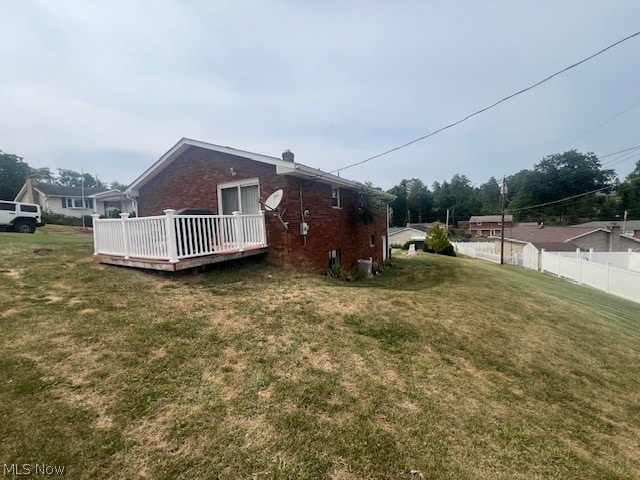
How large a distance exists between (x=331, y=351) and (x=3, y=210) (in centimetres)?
2086

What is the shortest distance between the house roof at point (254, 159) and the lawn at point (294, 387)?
12.9 ft

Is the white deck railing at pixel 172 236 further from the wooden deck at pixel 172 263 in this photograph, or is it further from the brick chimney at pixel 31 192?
→ the brick chimney at pixel 31 192

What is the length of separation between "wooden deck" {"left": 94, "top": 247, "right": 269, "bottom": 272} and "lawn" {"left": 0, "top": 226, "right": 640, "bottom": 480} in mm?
423

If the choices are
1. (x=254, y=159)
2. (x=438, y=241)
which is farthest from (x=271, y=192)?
(x=438, y=241)

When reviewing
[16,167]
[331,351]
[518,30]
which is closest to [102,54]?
[331,351]

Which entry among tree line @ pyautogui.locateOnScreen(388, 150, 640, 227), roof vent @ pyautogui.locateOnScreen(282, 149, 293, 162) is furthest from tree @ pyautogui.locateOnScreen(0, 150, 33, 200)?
tree line @ pyautogui.locateOnScreen(388, 150, 640, 227)

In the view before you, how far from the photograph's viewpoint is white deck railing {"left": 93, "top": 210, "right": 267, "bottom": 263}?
21.6 feet

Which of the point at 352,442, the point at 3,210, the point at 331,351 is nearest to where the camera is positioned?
the point at 352,442

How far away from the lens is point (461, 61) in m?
9.20

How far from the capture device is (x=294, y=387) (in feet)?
10.7

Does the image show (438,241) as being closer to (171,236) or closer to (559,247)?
(559,247)

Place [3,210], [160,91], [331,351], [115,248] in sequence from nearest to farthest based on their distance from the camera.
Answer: [331,351]
[115,248]
[160,91]
[3,210]

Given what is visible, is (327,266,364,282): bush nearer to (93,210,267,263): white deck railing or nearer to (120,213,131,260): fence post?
(93,210,267,263): white deck railing

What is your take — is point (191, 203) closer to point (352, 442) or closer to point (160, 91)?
point (160, 91)
